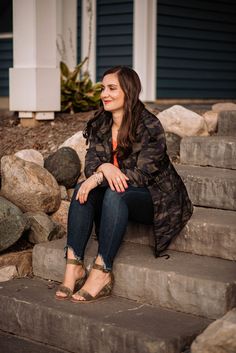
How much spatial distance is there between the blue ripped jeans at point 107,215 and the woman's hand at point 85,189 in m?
0.05

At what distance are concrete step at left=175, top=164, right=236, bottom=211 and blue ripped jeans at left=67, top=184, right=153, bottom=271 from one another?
A: 65 centimetres

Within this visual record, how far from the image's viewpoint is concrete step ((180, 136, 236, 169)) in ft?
17.2

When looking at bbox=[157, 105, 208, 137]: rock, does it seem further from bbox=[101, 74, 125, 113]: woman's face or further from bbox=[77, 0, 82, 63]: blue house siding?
bbox=[77, 0, 82, 63]: blue house siding

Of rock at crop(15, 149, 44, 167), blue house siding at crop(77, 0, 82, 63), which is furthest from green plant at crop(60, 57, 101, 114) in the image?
blue house siding at crop(77, 0, 82, 63)

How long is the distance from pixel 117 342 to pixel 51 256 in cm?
98

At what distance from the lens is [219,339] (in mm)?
3240

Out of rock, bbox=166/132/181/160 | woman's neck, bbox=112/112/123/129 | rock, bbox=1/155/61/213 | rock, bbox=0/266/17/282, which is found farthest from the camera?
rock, bbox=166/132/181/160

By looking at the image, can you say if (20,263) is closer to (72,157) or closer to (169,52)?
(72,157)

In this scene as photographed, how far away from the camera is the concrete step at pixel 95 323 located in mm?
3561

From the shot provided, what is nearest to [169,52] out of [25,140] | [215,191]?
[25,140]

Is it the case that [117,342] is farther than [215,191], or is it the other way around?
[215,191]

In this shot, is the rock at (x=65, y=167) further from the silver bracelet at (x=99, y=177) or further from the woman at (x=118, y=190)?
the silver bracelet at (x=99, y=177)

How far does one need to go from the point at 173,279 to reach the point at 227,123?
7.21 feet

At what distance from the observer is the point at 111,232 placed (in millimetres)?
3975
